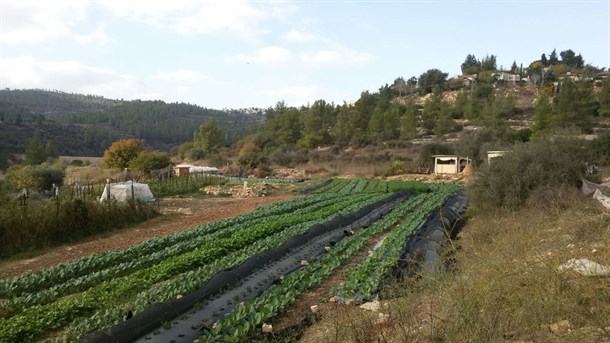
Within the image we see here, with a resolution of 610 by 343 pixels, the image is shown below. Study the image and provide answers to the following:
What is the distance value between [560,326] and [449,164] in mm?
35614

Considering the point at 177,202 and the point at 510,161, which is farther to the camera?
the point at 177,202

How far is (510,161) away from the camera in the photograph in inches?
592

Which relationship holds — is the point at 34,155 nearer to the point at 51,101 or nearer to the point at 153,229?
the point at 153,229

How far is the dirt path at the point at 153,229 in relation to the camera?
10.8 meters

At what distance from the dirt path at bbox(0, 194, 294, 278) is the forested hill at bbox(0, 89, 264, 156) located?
5216cm

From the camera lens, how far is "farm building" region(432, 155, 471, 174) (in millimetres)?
37312

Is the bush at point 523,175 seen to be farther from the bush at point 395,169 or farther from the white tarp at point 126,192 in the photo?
the bush at point 395,169

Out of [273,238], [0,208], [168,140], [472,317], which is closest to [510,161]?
[273,238]

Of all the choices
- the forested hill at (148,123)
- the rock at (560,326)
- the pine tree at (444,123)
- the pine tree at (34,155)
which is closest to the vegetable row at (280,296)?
the rock at (560,326)

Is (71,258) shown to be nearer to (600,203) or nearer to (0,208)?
(0,208)

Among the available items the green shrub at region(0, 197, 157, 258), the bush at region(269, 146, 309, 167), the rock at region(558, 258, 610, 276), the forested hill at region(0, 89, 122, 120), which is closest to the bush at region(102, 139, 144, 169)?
the bush at region(269, 146, 309, 167)

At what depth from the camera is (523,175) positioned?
47.0 feet

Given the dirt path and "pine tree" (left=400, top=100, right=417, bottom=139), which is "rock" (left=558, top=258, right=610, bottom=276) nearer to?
the dirt path

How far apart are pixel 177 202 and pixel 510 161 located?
1559 centimetres
